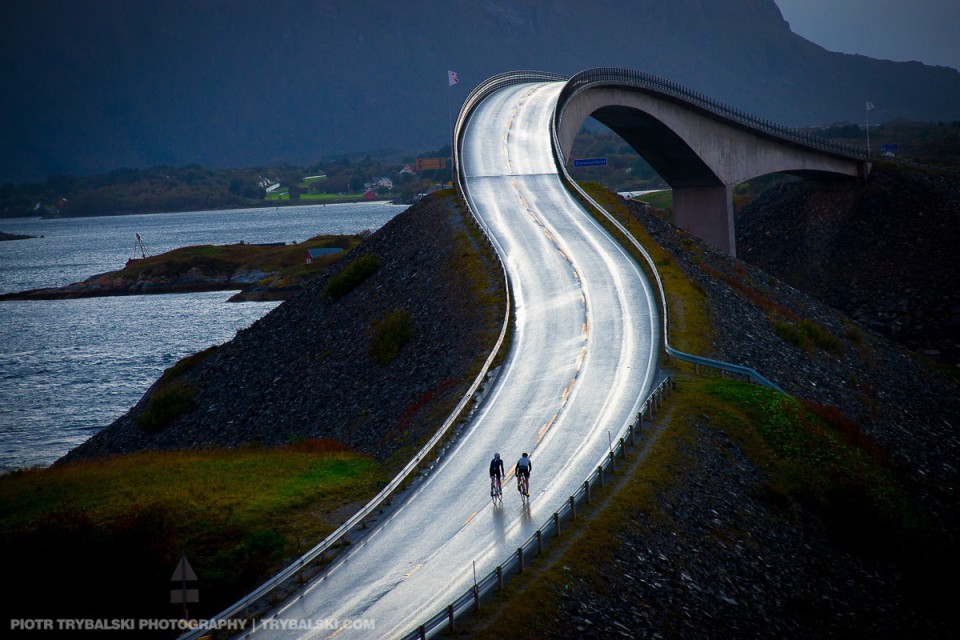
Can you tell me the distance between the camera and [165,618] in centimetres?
2005

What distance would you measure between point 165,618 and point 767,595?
45.5 ft

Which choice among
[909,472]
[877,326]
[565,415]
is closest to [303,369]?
[565,415]

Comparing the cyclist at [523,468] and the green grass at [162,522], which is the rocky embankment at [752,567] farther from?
the green grass at [162,522]

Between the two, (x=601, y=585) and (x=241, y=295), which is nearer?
(x=601, y=585)

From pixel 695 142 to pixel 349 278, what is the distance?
124ft

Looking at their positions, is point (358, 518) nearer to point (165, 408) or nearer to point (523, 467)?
point (523, 467)

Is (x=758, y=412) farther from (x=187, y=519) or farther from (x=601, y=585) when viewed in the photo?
(x=187, y=519)

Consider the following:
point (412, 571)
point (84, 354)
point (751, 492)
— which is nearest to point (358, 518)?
point (412, 571)

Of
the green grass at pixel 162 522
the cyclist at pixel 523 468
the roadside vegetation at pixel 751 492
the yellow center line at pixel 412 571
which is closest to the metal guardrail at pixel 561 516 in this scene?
the roadside vegetation at pixel 751 492

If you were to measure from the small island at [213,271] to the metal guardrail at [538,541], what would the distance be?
308ft

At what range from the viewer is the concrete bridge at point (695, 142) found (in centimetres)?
7313

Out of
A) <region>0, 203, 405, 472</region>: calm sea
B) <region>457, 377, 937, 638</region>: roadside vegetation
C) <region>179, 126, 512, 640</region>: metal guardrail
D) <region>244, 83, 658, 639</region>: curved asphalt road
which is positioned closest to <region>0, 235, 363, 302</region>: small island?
<region>0, 203, 405, 472</region>: calm sea

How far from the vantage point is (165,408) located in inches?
1902

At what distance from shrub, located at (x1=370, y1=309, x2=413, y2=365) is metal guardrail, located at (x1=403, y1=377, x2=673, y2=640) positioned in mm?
15160
